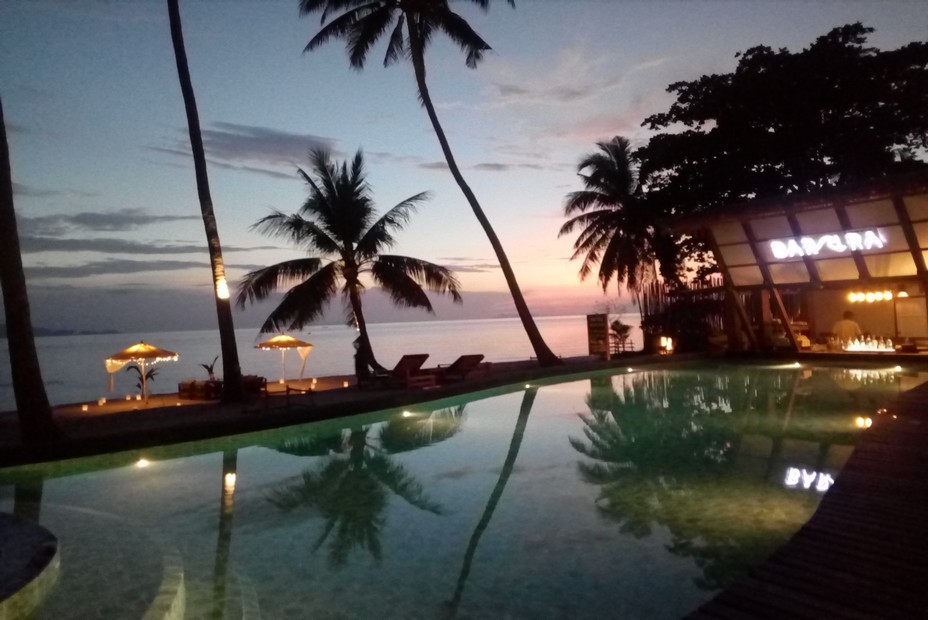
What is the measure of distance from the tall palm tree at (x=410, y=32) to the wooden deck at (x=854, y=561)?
13.2 meters

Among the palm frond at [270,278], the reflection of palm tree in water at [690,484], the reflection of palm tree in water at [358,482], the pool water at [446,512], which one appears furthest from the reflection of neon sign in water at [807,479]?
the palm frond at [270,278]

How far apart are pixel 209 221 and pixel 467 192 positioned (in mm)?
8080

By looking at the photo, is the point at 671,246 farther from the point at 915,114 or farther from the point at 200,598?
the point at 200,598

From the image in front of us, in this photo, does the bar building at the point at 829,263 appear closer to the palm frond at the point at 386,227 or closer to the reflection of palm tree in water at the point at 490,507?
the palm frond at the point at 386,227

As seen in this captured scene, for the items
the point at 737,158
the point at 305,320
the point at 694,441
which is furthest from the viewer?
the point at 737,158

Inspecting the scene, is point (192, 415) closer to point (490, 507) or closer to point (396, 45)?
point (490, 507)

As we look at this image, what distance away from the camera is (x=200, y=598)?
4254 millimetres

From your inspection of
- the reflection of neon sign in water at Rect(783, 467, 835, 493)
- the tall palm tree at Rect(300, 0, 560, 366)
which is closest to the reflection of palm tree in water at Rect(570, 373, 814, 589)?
the reflection of neon sign in water at Rect(783, 467, 835, 493)

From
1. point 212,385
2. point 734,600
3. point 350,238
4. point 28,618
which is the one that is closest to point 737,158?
point 350,238

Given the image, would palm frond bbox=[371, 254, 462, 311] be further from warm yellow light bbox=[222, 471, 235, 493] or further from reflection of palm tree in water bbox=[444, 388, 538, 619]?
warm yellow light bbox=[222, 471, 235, 493]

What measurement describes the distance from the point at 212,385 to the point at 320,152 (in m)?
8.22

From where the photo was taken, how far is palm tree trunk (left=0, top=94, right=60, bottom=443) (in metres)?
8.62

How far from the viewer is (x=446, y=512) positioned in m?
6.28

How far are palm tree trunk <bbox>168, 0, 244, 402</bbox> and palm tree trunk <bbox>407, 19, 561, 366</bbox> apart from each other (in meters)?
7.12
